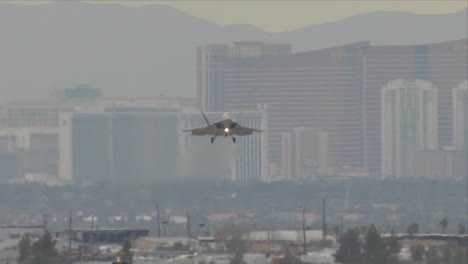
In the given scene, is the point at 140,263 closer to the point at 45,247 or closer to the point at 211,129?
the point at 45,247

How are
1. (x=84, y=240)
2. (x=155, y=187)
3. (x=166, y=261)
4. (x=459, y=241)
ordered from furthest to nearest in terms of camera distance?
(x=155, y=187) < (x=84, y=240) < (x=459, y=241) < (x=166, y=261)

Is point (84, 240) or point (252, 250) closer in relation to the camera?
point (252, 250)

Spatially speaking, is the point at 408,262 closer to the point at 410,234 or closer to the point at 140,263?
the point at 140,263

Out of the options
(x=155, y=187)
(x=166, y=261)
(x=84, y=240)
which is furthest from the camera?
(x=155, y=187)

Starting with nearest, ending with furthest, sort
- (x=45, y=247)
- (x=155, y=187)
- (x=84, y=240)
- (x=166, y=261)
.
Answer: (x=45, y=247), (x=166, y=261), (x=84, y=240), (x=155, y=187)

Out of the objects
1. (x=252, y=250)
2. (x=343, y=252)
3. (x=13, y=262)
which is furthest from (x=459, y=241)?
(x=13, y=262)

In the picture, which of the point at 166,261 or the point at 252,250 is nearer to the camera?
the point at 166,261

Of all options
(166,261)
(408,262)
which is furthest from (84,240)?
(408,262)

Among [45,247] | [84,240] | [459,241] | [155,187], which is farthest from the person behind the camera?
[155,187]
